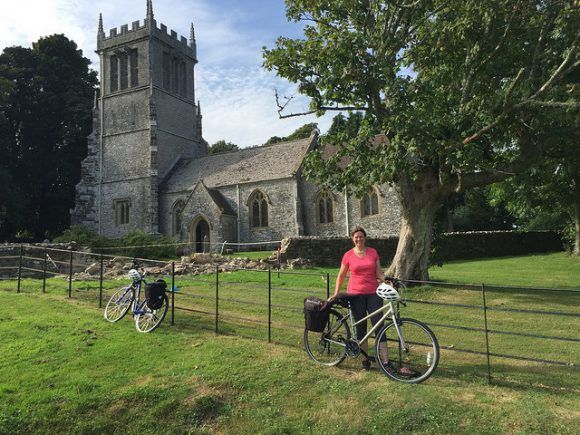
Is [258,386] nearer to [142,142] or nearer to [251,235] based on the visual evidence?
[251,235]

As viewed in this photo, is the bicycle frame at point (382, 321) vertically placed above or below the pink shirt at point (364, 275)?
below

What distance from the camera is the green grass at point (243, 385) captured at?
4969 millimetres

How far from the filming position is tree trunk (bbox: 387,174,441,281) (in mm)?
13289

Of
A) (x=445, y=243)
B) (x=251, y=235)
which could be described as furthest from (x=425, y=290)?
(x=251, y=235)

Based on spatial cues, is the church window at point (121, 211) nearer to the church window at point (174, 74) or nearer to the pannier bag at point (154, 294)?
the church window at point (174, 74)

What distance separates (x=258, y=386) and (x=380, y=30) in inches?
453

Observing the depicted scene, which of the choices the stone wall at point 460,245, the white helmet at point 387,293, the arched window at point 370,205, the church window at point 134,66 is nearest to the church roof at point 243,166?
the arched window at point 370,205

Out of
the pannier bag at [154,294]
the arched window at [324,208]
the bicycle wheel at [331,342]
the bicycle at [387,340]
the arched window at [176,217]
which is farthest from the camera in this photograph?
the arched window at [176,217]

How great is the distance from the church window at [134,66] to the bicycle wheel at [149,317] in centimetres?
3673

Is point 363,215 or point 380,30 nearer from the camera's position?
point 380,30

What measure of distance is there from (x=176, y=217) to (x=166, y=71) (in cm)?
1439

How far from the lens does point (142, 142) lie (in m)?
39.7

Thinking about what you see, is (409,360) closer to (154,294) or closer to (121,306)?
(154,294)

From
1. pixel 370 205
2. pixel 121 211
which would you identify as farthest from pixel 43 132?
pixel 370 205
